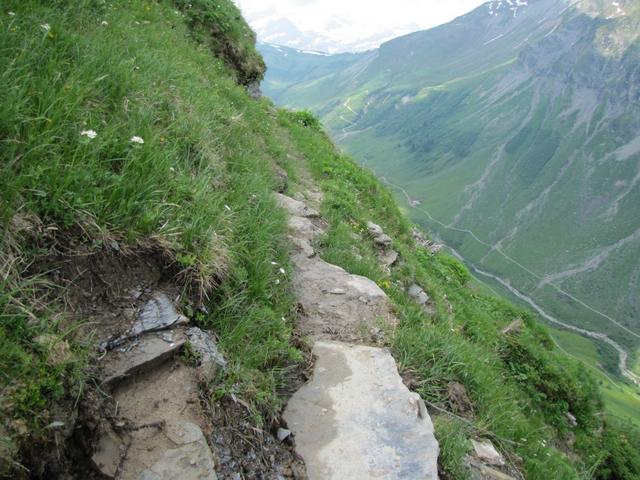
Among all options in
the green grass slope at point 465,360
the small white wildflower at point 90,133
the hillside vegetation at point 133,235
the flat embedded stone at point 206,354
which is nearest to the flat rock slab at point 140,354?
the flat embedded stone at point 206,354

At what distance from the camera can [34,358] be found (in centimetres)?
272

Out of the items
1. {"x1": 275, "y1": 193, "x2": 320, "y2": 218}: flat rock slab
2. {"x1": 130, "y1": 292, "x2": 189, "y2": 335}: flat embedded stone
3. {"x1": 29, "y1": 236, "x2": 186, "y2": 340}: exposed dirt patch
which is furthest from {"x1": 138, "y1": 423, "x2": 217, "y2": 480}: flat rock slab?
{"x1": 275, "y1": 193, "x2": 320, "y2": 218}: flat rock slab

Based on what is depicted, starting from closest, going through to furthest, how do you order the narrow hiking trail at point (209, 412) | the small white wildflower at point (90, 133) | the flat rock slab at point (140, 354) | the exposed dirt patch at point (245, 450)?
the narrow hiking trail at point (209, 412) < the flat rock slab at point (140, 354) < the exposed dirt patch at point (245, 450) < the small white wildflower at point (90, 133)

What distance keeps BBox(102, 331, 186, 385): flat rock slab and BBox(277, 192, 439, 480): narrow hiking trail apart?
1.42 metres

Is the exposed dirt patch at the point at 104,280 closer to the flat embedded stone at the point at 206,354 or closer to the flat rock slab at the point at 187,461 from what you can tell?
the flat embedded stone at the point at 206,354

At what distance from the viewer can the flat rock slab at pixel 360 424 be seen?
162 inches

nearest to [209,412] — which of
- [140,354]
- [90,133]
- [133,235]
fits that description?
[140,354]

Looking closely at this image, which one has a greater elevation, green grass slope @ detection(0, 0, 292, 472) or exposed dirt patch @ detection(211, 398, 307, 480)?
green grass slope @ detection(0, 0, 292, 472)

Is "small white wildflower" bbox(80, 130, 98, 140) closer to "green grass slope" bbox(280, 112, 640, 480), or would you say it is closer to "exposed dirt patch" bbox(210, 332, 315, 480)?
"exposed dirt patch" bbox(210, 332, 315, 480)

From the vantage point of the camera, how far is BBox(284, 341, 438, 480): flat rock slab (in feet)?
13.5

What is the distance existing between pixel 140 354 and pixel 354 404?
232cm

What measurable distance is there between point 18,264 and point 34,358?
0.68 m

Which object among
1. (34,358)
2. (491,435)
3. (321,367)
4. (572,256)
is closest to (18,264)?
(34,358)

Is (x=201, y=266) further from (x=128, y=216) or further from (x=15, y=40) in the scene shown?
(x=15, y=40)
